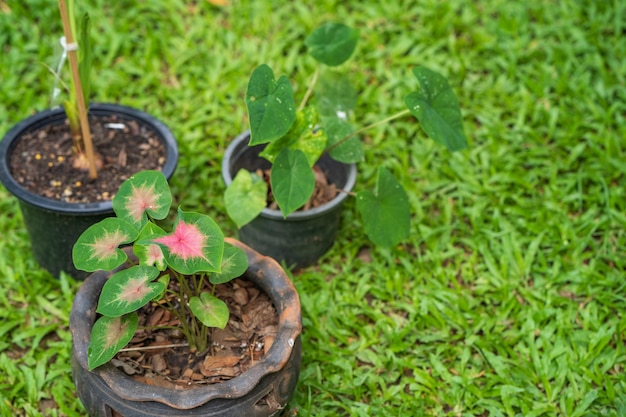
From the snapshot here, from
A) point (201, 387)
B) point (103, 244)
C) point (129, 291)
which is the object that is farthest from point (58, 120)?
point (201, 387)

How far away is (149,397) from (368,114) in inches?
74.8

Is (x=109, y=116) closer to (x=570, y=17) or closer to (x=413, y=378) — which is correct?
(x=413, y=378)

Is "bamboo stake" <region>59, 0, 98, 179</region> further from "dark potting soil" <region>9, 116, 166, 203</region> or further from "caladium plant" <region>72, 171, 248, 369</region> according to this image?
"caladium plant" <region>72, 171, 248, 369</region>

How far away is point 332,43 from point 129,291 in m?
1.30

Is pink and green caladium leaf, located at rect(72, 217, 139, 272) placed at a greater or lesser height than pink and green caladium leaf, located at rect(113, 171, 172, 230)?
lesser

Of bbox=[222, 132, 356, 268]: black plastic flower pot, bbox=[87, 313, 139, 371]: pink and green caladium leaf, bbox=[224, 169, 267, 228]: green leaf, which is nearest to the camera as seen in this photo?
bbox=[87, 313, 139, 371]: pink and green caladium leaf

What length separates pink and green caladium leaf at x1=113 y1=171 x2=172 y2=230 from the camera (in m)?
1.94

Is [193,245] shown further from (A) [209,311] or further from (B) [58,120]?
(B) [58,120]

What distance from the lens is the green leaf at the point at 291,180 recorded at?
235 centimetres

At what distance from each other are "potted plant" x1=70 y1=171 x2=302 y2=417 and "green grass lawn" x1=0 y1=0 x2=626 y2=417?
14.2 inches

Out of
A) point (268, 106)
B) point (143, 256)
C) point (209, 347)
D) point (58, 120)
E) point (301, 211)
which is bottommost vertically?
point (209, 347)

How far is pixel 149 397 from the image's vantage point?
74.9 inches

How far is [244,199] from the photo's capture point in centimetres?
251

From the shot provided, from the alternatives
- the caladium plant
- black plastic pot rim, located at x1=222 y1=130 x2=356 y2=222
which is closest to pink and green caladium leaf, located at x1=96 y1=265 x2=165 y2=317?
the caladium plant
